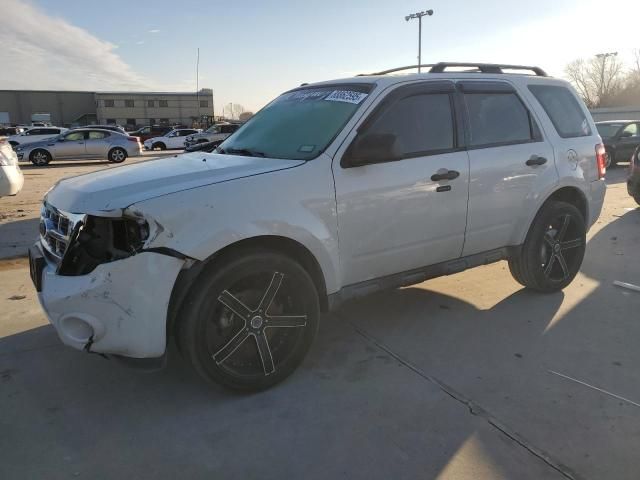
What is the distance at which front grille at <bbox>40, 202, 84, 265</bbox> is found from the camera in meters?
2.87

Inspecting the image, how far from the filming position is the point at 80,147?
2156 cm

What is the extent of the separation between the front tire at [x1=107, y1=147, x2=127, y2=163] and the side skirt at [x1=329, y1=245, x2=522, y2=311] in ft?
67.6

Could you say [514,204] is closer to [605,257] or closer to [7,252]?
[605,257]

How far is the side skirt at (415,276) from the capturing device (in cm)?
350

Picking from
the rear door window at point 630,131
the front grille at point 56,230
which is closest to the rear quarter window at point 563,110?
the front grille at point 56,230

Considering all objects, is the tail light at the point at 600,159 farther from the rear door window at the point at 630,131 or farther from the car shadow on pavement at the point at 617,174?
the rear door window at the point at 630,131

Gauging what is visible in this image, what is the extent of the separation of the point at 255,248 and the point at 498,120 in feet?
8.04

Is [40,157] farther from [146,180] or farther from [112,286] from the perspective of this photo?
[112,286]

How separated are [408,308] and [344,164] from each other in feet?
5.85

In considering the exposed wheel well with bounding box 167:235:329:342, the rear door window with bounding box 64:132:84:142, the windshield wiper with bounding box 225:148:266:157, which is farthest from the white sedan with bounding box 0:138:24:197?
the rear door window with bounding box 64:132:84:142

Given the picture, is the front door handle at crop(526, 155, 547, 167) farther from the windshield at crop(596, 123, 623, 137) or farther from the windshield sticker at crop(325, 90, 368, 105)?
the windshield at crop(596, 123, 623, 137)

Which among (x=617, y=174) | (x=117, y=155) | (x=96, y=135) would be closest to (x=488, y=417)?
(x=617, y=174)

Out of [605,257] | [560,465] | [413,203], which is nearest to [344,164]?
[413,203]

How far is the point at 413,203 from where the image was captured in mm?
3627
